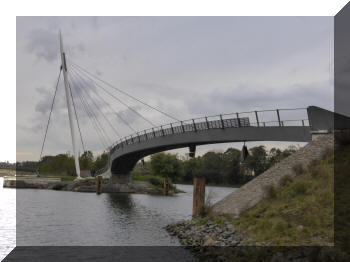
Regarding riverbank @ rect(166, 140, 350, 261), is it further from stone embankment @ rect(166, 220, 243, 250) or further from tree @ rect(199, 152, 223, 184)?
tree @ rect(199, 152, 223, 184)

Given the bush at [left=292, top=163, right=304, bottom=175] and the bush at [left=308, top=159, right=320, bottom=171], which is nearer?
the bush at [left=308, top=159, right=320, bottom=171]

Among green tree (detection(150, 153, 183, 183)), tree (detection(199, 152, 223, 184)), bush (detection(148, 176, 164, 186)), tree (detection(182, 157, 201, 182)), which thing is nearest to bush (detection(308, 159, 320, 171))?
bush (detection(148, 176, 164, 186))

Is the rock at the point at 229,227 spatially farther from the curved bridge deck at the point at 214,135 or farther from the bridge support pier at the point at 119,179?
the bridge support pier at the point at 119,179

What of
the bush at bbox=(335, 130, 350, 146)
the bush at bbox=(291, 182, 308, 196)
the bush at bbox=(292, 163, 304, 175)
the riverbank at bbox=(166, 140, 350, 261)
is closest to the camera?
the riverbank at bbox=(166, 140, 350, 261)

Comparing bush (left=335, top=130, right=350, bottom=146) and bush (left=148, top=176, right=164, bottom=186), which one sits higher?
bush (left=335, top=130, right=350, bottom=146)

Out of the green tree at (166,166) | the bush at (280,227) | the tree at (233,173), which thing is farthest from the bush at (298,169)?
the tree at (233,173)

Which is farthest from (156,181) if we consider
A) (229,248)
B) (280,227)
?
(280,227)

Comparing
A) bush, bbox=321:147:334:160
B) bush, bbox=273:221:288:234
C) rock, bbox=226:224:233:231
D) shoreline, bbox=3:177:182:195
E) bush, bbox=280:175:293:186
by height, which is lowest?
shoreline, bbox=3:177:182:195

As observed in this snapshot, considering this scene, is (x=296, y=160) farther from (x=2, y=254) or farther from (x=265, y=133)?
(x=2, y=254)

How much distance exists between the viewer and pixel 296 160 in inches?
851

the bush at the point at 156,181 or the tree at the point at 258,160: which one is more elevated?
the tree at the point at 258,160

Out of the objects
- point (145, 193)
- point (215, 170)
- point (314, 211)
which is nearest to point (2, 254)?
point (314, 211)

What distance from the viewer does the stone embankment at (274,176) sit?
20642 mm

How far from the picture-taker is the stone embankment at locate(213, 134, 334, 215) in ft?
67.7
